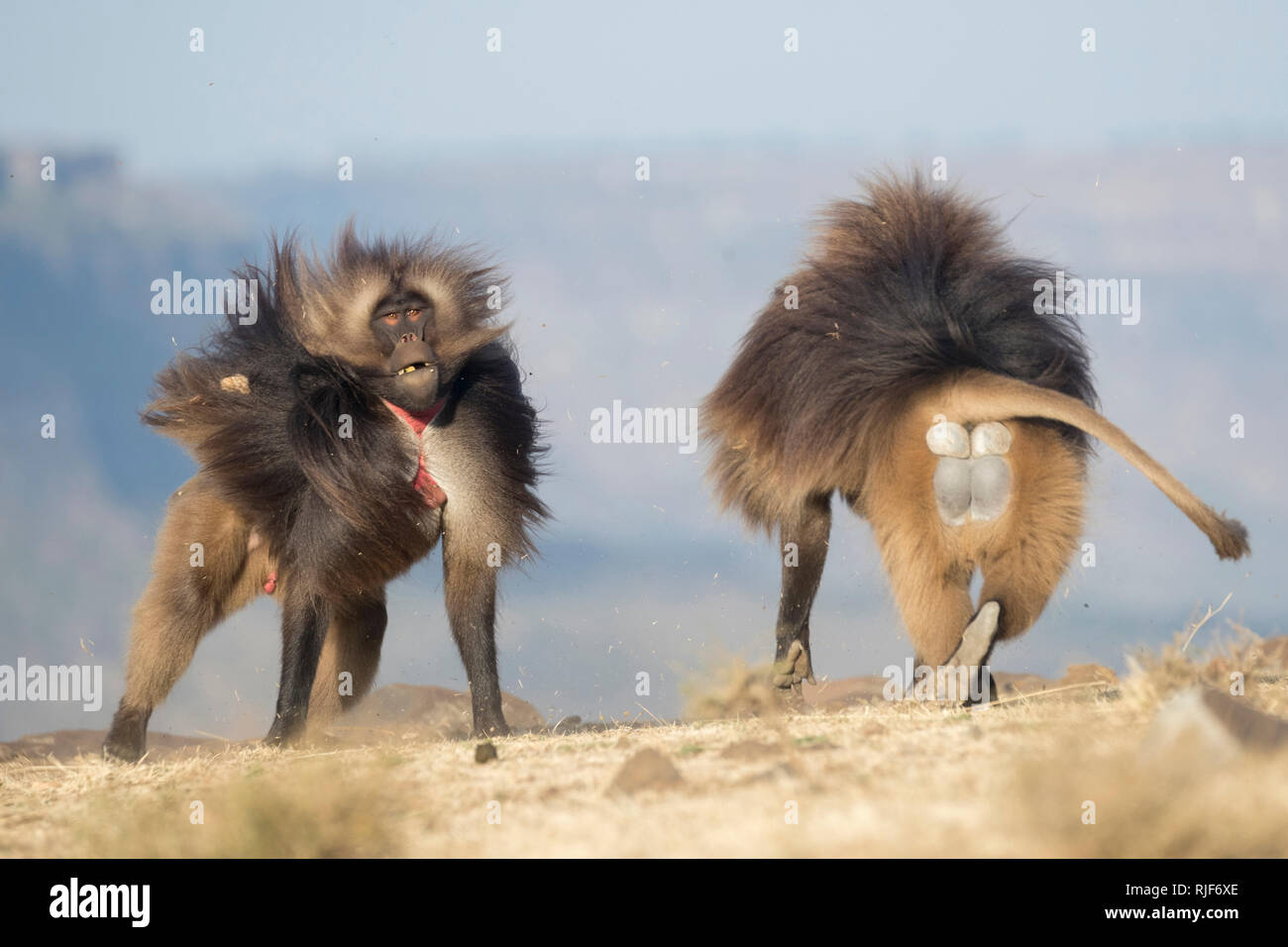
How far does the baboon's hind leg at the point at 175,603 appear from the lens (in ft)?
23.9

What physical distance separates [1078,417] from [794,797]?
2.75m

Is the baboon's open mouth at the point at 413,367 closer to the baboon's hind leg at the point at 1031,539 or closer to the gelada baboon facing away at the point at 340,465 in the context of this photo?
the gelada baboon facing away at the point at 340,465

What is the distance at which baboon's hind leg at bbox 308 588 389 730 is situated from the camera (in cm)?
777

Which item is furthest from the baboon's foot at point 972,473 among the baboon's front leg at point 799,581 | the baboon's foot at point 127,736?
the baboon's foot at point 127,736

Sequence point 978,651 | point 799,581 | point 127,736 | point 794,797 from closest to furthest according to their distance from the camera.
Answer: point 794,797 → point 978,651 → point 127,736 → point 799,581

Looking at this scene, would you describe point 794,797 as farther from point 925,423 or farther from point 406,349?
point 406,349

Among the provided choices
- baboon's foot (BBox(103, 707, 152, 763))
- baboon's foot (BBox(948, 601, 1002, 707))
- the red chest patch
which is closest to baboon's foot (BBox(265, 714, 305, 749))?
baboon's foot (BBox(103, 707, 152, 763))

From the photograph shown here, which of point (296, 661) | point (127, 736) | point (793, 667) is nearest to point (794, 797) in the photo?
point (793, 667)

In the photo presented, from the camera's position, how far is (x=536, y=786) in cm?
450

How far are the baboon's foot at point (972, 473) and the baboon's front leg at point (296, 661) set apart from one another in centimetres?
338

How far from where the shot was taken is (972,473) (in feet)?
19.3

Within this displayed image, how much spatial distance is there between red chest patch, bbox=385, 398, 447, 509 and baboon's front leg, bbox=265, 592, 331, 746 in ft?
2.66

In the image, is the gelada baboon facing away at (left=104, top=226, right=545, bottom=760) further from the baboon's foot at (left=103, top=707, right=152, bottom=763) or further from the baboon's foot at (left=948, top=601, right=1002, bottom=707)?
the baboon's foot at (left=948, top=601, right=1002, bottom=707)

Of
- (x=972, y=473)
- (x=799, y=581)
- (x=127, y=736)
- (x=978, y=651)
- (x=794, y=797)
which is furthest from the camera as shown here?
(x=799, y=581)
